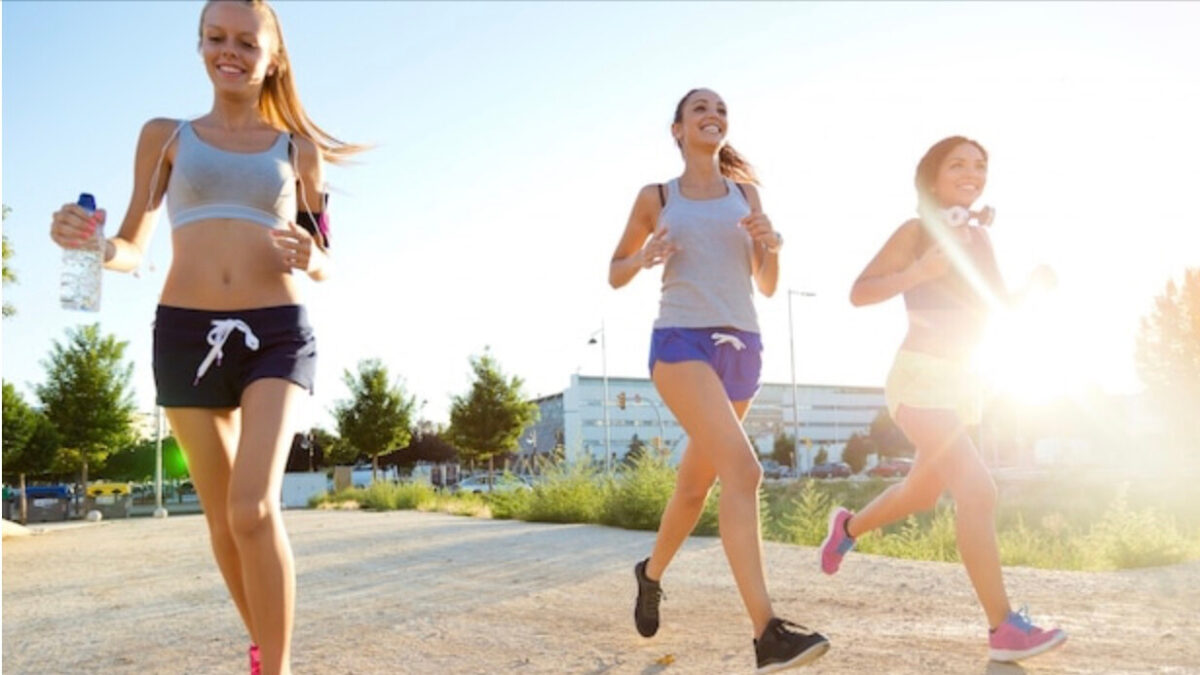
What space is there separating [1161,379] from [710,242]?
36565 mm

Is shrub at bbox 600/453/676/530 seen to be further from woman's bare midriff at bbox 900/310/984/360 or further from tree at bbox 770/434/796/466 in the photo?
tree at bbox 770/434/796/466

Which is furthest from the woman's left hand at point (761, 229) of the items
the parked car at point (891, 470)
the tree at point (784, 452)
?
the tree at point (784, 452)

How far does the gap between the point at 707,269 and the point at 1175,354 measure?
119 ft

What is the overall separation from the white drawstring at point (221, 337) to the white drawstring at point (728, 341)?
5.99 ft

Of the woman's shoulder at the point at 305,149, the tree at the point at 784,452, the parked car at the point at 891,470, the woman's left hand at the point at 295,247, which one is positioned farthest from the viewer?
the tree at the point at 784,452

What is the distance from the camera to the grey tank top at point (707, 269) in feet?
13.9

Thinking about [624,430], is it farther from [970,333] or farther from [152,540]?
[970,333]

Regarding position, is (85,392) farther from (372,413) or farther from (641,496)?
(641,496)

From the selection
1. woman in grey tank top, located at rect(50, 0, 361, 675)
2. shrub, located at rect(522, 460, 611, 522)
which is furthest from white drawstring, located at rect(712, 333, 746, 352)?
shrub, located at rect(522, 460, 611, 522)

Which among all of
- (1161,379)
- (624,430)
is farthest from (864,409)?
(1161,379)

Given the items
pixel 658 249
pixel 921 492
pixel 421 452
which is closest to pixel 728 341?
pixel 658 249

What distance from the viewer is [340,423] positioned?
3750 centimetres

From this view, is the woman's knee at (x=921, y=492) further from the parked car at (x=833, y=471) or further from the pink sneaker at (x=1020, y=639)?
the parked car at (x=833, y=471)

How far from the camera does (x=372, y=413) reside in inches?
1465
